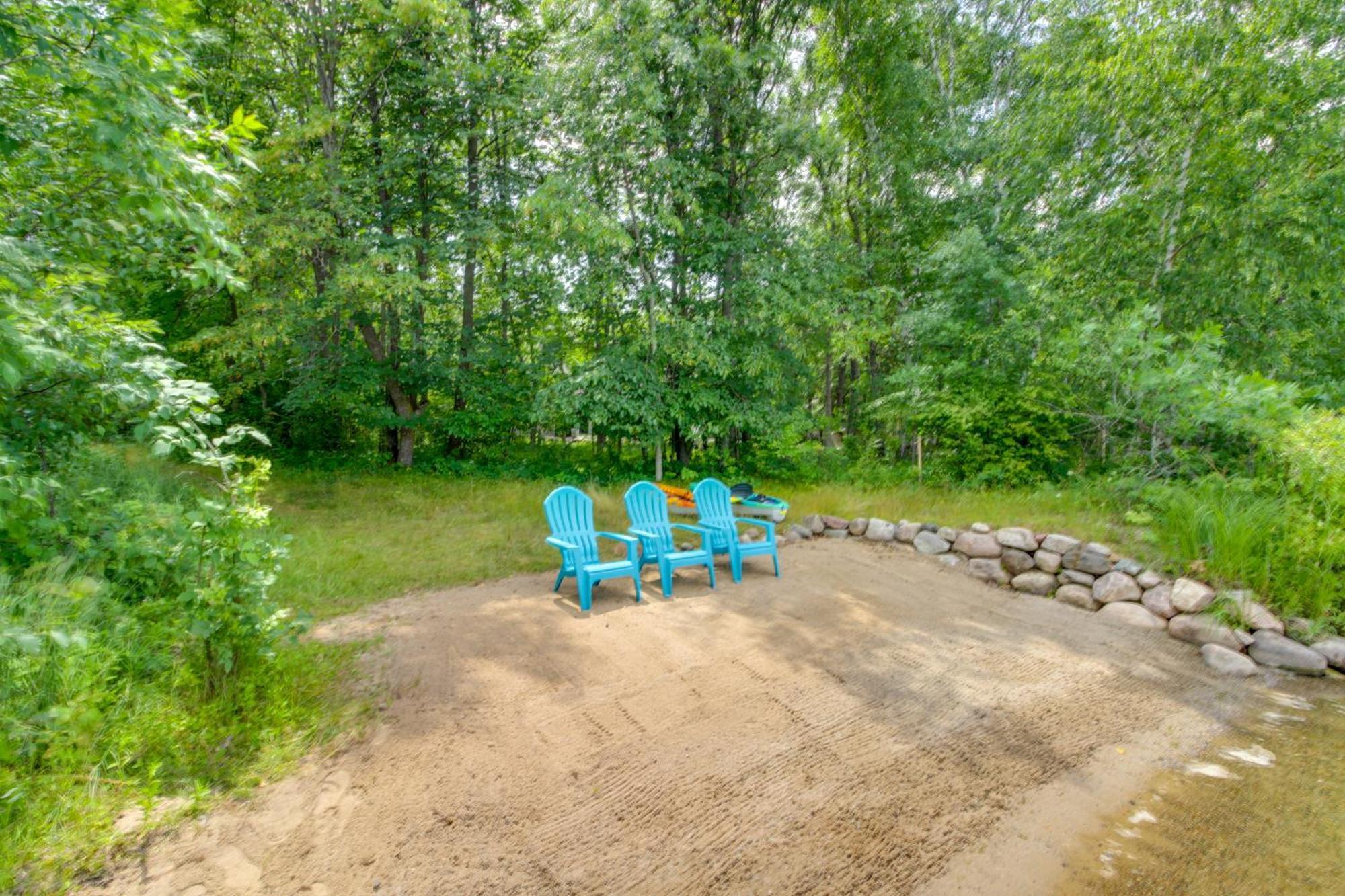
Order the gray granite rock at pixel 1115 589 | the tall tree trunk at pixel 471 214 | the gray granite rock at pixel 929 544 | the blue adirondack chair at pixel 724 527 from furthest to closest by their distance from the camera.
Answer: the tall tree trunk at pixel 471 214 → the gray granite rock at pixel 929 544 → the blue adirondack chair at pixel 724 527 → the gray granite rock at pixel 1115 589

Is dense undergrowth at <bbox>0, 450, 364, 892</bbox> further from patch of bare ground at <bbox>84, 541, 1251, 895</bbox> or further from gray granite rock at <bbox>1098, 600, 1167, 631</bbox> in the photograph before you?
gray granite rock at <bbox>1098, 600, 1167, 631</bbox>

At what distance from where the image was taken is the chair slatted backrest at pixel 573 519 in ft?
13.8

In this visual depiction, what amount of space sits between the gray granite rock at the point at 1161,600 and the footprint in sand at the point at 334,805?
4935mm

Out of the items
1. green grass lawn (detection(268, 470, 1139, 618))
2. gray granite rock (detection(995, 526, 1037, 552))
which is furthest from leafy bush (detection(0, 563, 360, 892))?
gray granite rock (detection(995, 526, 1037, 552))

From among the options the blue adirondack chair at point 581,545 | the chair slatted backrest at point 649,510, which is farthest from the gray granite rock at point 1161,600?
the blue adirondack chair at point 581,545

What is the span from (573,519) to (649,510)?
1.97 feet

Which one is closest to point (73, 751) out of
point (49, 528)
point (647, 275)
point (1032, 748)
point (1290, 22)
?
point (49, 528)

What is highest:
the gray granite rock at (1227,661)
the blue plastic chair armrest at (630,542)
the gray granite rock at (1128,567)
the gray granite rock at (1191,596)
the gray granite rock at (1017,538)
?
the blue plastic chair armrest at (630,542)

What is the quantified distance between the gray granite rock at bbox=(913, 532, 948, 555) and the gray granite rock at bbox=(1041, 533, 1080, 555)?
80 centimetres

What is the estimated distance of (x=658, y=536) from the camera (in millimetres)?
4391

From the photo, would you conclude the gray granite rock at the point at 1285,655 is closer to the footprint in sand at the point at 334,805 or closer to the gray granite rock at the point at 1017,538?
the gray granite rock at the point at 1017,538

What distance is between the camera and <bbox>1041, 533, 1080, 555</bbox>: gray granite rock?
4719 millimetres

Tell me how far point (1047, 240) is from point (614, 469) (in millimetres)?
6302

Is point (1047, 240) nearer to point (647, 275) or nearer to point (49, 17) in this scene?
point (647, 275)
